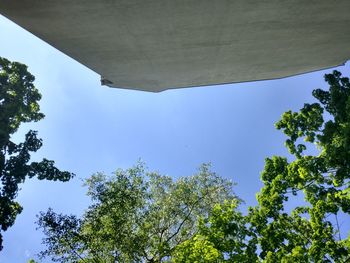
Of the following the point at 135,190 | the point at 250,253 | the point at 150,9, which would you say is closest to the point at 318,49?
the point at 150,9

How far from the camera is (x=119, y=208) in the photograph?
23.9 m

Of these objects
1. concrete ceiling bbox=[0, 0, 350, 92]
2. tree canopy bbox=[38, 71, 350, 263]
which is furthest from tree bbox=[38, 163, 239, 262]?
concrete ceiling bbox=[0, 0, 350, 92]

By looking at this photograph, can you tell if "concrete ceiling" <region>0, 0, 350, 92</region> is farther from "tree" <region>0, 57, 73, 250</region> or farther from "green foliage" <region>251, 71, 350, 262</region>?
"tree" <region>0, 57, 73, 250</region>

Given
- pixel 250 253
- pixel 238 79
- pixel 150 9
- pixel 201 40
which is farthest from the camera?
pixel 238 79

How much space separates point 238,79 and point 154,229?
38.6ft

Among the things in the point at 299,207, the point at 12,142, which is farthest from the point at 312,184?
the point at 12,142

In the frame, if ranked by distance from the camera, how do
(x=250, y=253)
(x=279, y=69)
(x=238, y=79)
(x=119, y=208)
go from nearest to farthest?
1. (x=250, y=253)
2. (x=279, y=69)
3. (x=238, y=79)
4. (x=119, y=208)

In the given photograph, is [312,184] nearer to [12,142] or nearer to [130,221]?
[130,221]

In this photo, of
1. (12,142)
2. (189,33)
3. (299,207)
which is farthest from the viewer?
(12,142)

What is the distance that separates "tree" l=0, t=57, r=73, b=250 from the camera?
2702 centimetres

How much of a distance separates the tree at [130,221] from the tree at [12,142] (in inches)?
199

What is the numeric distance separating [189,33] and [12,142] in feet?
70.5

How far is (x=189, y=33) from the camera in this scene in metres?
11.8

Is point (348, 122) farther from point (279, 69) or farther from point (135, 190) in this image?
point (135, 190)
